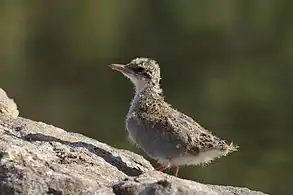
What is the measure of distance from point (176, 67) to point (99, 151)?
21.2m

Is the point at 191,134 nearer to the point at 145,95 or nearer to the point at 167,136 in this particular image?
the point at 167,136

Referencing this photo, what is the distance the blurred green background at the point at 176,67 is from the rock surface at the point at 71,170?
24.1 feet

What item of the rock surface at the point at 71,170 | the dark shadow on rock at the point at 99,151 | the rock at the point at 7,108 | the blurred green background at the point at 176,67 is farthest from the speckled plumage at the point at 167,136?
the blurred green background at the point at 176,67

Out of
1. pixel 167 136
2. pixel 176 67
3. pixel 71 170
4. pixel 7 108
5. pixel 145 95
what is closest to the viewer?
pixel 71 170

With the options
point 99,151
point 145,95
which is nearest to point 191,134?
point 145,95

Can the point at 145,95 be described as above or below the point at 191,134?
above

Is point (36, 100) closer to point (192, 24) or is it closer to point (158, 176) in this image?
point (192, 24)

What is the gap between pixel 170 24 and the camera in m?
35.5

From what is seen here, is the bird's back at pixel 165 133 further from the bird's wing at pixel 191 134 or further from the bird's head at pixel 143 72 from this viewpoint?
the bird's head at pixel 143 72

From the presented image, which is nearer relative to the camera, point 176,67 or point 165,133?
point 165,133

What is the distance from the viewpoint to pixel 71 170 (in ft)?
18.1

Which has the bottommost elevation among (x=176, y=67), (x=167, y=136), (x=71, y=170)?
(x=71, y=170)

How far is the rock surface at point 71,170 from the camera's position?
16.9ft

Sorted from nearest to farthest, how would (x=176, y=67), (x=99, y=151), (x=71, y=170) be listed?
(x=71, y=170) < (x=99, y=151) < (x=176, y=67)
